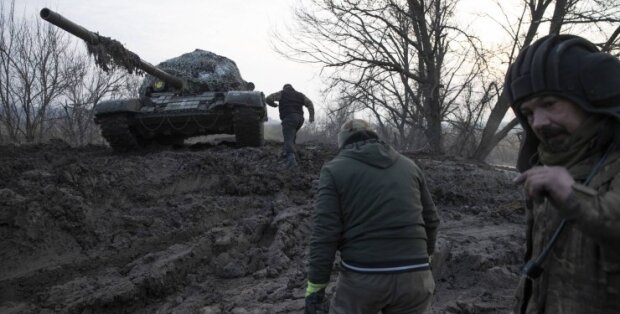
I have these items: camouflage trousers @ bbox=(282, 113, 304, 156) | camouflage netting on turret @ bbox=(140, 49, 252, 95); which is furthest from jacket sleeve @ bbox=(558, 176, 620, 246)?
camouflage netting on turret @ bbox=(140, 49, 252, 95)

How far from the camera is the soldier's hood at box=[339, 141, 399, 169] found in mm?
2764

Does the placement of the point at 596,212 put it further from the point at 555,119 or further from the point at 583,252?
the point at 555,119

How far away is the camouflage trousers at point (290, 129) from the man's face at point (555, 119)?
824cm

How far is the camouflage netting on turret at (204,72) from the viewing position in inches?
505

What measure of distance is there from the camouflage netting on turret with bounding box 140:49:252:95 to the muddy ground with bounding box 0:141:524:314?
446 centimetres

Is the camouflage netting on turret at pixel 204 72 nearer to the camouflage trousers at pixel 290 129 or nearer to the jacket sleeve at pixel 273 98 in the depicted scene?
the jacket sleeve at pixel 273 98

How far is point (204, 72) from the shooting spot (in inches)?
523

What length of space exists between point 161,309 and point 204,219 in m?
2.24

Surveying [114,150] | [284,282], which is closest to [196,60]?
[114,150]

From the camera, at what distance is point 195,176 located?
8.46m

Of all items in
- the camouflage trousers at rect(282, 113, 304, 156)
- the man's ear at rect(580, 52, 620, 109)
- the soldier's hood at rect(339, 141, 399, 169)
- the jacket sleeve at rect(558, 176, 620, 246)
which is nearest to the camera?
the jacket sleeve at rect(558, 176, 620, 246)

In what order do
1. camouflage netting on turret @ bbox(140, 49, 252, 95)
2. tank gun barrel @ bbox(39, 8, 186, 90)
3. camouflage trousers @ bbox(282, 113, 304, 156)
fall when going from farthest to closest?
camouflage netting on turret @ bbox(140, 49, 252, 95)
camouflage trousers @ bbox(282, 113, 304, 156)
tank gun barrel @ bbox(39, 8, 186, 90)

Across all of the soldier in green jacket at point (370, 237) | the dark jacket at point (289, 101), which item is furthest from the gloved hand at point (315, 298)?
the dark jacket at point (289, 101)

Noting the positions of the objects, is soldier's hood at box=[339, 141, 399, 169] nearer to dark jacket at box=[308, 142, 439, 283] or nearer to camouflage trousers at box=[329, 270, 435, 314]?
dark jacket at box=[308, 142, 439, 283]
